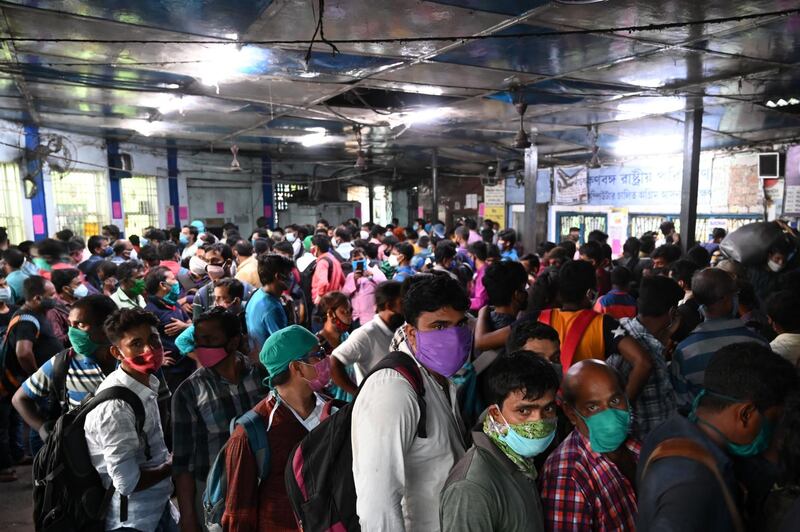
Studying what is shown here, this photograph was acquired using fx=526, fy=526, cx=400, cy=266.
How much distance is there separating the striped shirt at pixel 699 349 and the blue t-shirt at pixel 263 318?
2.76 m

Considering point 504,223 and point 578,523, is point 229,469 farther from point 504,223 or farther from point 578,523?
point 504,223

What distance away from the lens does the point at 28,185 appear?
30.7 feet

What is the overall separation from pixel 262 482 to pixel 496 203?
1418cm

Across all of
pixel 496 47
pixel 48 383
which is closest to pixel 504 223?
pixel 496 47

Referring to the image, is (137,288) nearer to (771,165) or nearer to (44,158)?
(44,158)

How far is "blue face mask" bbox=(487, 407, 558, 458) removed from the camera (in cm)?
182

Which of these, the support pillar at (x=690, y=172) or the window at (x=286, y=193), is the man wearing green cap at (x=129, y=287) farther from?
the window at (x=286, y=193)

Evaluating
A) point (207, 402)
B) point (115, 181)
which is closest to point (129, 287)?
point (207, 402)

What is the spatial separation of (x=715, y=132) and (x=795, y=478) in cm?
925

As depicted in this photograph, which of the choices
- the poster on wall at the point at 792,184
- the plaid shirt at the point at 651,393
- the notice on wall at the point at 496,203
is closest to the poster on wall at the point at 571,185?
the notice on wall at the point at 496,203

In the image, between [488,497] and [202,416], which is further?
[202,416]

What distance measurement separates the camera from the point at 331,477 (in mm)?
1866

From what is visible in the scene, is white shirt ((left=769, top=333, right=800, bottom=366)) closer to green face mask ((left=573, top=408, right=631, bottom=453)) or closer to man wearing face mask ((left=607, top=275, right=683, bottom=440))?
man wearing face mask ((left=607, top=275, right=683, bottom=440))

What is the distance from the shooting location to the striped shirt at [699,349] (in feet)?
9.61
